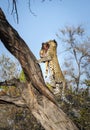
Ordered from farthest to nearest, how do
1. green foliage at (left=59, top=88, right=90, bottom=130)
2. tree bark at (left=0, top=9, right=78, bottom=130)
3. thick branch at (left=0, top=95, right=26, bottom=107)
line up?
green foliage at (left=59, top=88, right=90, bottom=130) → thick branch at (left=0, top=95, right=26, bottom=107) → tree bark at (left=0, top=9, right=78, bottom=130)

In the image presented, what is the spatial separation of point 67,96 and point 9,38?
4.74m

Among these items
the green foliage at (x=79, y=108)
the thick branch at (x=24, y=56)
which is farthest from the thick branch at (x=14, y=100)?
the green foliage at (x=79, y=108)

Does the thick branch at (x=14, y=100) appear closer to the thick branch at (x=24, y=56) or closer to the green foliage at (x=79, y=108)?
the thick branch at (x=24, y=56)

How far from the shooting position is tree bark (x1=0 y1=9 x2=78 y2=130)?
4.54 metres

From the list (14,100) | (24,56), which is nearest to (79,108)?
(14,100)

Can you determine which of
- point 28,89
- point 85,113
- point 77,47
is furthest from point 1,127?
point 28,89

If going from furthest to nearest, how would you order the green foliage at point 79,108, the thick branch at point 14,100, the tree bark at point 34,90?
the green foliage at point 79,108, the thick branch at point 14,100, the tree bark at point 34,90

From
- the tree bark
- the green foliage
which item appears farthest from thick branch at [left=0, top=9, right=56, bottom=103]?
the green foliage

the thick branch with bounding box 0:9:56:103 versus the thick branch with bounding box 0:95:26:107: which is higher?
the thick branch with bounding box 0:9:56:103

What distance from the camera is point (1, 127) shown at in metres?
19.1

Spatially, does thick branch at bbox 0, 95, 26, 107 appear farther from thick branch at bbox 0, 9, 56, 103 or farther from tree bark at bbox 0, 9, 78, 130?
thick branch at bbox 0, 9, 56, 103

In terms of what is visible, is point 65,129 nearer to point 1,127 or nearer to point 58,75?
point 58,75

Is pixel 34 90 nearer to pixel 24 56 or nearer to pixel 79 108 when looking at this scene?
pixel 24 56

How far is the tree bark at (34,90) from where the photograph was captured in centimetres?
454
